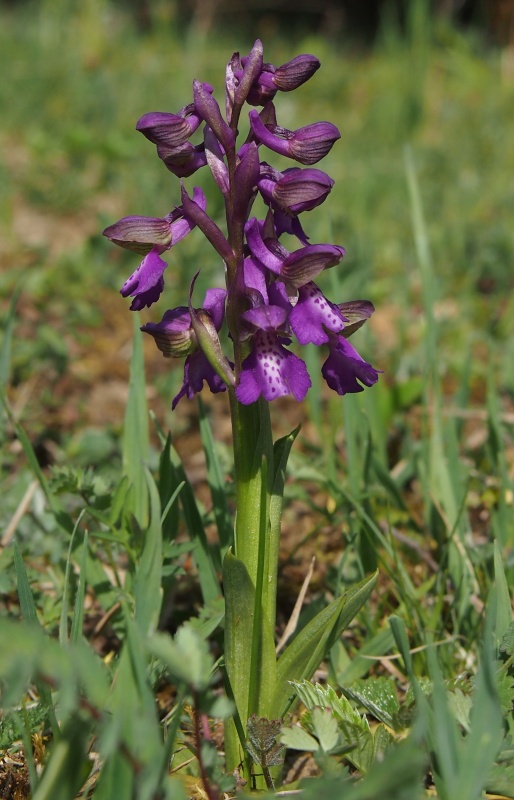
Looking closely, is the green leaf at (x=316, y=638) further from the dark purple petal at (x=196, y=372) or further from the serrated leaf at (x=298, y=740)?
the dark purple petal at (x=196, y=372)

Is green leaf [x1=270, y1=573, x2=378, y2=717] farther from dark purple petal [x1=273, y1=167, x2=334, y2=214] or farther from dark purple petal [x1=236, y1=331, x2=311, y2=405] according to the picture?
dark purple petal [x1=273, y1=167, x2=334, y2=214]

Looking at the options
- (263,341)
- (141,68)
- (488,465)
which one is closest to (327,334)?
(263,341)

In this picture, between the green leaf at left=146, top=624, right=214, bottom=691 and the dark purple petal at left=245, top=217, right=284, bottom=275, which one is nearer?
the green leaf at left=146, top=624, right=214, bottom=691

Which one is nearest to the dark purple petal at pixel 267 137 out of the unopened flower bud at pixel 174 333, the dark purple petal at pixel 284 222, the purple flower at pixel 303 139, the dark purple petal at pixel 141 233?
the purple flower at pixel 303 139

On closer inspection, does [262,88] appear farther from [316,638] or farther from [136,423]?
[316,638]

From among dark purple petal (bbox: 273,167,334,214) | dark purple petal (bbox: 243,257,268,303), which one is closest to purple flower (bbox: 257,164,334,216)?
dark purple petal (bbox: 273,167,334,214)

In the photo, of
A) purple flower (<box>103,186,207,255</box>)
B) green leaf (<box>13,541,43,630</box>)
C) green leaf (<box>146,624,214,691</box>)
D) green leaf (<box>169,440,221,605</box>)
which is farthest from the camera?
green leaf (<box>169,440,221,605</box>)
